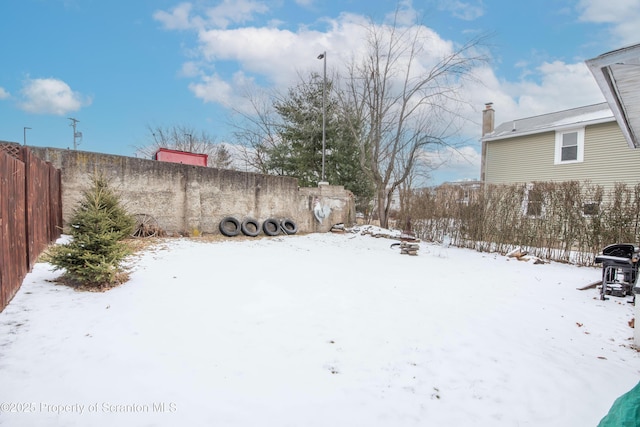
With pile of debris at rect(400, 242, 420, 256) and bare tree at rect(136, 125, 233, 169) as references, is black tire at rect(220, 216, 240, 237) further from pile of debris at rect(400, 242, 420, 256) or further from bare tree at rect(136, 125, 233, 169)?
bare tree at rect(136, 125, 233, 169)

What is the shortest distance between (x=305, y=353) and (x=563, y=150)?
14125 mm

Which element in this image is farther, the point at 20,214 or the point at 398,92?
the point at 398,92

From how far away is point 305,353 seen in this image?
8.91 ft

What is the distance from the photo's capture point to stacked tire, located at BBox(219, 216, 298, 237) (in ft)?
32.5

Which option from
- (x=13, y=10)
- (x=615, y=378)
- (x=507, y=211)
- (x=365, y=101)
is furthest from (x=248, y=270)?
(x=365, y=101)

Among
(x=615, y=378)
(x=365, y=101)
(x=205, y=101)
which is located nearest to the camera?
(x=615, y=378)

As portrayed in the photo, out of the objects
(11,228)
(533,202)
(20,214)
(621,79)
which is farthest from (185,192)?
(533,202)

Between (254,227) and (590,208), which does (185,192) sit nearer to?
(254,227)

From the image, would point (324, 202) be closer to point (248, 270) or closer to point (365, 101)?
point (365, 101)

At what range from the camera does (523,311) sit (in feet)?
13.1

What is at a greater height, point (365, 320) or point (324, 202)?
point (324, 202)

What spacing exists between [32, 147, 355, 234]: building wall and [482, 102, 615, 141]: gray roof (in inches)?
348

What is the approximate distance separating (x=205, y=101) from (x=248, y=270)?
16.0 m

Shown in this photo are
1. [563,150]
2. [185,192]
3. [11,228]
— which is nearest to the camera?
[11,228]
